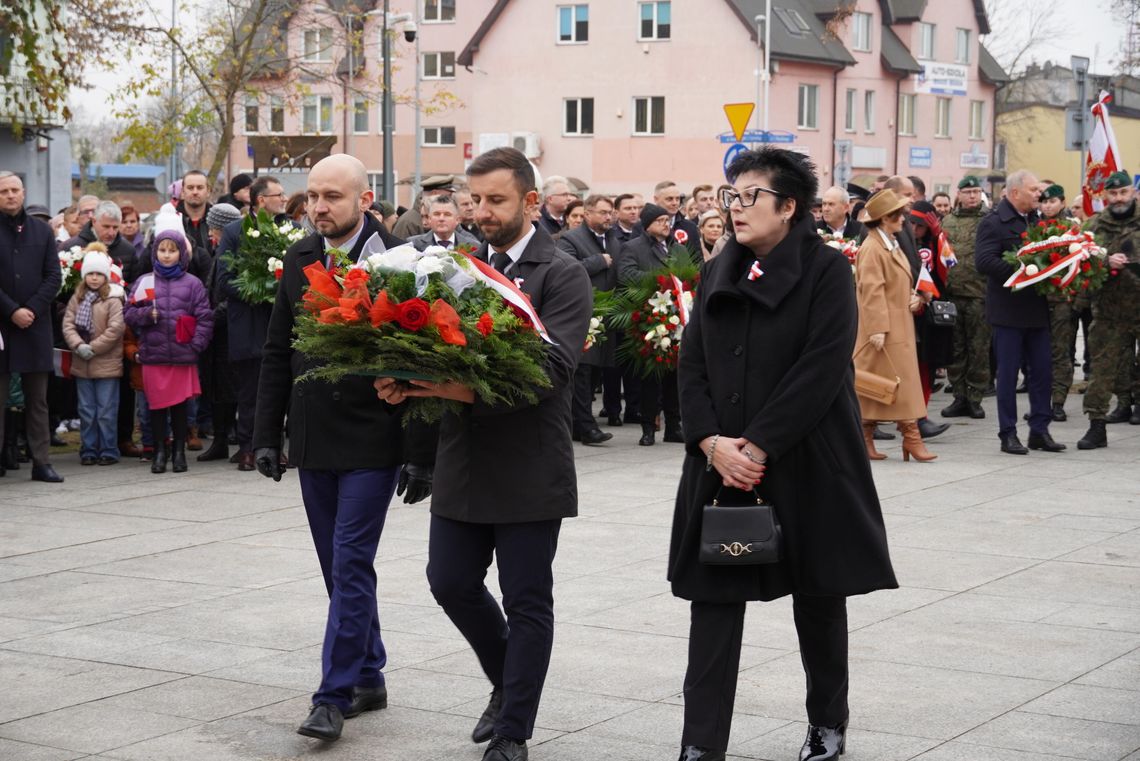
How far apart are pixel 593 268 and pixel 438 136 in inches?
2209

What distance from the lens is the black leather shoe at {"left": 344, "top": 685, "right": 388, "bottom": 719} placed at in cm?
622

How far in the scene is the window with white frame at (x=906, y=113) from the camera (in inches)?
2603

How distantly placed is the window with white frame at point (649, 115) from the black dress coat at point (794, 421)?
2138 inches

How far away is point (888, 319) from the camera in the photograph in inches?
519

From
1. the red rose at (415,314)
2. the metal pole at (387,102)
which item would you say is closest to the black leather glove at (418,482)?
the red rose at (415,314)

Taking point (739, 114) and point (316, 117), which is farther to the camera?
point (316, 117)

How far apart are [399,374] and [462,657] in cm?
229

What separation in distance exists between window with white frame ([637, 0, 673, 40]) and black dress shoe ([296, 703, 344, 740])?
54.9 metres

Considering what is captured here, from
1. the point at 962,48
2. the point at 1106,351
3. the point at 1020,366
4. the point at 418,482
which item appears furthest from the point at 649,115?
the point at 418,482

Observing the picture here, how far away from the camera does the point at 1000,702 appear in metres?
6.37

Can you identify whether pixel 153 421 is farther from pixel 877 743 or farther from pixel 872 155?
pixel 872 155

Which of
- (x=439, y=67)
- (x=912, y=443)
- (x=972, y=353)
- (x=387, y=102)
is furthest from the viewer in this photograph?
(x=439, y=67)

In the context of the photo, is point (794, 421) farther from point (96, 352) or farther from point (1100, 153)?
point (1100, 153)

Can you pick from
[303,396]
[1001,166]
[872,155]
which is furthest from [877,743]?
[1001,166]
